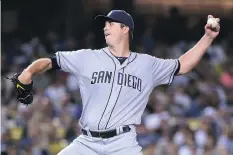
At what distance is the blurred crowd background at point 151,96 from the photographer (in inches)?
429

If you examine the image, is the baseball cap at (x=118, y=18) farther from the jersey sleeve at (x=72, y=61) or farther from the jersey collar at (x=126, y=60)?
the jersey sleeve at (x=72, y=61)

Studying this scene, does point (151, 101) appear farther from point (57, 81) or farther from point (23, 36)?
point (23, 36)

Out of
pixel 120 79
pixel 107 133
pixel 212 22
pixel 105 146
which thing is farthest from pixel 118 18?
pixel 105 146

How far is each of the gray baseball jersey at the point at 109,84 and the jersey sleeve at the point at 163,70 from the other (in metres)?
0.02

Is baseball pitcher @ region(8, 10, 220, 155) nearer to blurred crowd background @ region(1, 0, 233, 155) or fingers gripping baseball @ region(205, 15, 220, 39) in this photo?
fingers gripping baseball @ region(205, 15, 220, 39)

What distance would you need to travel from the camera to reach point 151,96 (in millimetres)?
12398

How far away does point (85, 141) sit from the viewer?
19.6 feet

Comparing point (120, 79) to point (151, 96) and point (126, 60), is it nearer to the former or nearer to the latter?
point (126, 60)

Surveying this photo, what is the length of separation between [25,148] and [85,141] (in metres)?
4.82

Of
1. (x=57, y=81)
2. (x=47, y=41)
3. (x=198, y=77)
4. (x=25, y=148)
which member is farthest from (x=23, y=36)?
(x=25, y=148)

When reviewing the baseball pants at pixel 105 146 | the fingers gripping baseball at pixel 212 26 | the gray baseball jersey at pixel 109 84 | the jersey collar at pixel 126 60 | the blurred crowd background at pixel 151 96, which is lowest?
the blurred crowd background at pixel 151 96

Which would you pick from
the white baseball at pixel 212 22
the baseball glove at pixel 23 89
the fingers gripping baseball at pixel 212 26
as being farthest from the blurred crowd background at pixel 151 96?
the white baseball at pixel 212 22

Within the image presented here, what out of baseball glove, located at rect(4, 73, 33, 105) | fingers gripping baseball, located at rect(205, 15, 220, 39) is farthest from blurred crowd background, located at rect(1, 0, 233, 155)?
fingers gripping baseball, located at rect(205, 15, 220, 39)

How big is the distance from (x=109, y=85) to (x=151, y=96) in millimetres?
6412
